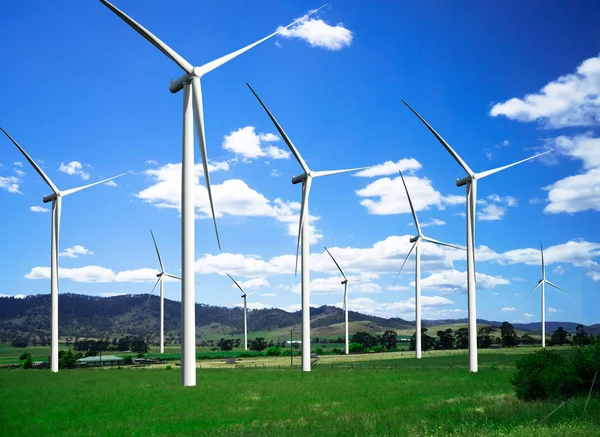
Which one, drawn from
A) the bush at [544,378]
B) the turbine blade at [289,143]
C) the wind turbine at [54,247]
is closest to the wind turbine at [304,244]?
the turbine blade at [289,143]

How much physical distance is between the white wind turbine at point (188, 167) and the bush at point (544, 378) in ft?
77.3

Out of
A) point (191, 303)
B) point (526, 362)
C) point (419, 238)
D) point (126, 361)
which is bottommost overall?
point (126, 361)

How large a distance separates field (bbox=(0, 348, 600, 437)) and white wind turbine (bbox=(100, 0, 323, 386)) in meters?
3.33

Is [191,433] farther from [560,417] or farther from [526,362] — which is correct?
[526,362]

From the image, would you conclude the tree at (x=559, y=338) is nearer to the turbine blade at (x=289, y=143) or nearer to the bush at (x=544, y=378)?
the turbine blade at (x=289, y=143)

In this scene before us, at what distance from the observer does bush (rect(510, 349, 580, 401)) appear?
44469mm

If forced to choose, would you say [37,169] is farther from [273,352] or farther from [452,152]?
[273,352]

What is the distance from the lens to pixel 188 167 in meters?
50.4

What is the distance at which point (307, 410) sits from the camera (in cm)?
4128

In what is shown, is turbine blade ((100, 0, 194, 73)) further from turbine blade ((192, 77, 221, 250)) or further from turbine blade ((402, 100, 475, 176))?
turbine blade ((402, 100, 475, 176))

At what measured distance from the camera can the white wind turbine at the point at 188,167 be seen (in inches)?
1901

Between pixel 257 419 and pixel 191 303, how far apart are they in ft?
42.7

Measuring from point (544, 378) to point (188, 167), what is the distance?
97.6 ft

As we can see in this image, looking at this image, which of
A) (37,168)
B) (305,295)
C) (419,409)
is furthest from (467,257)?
(37,168)
